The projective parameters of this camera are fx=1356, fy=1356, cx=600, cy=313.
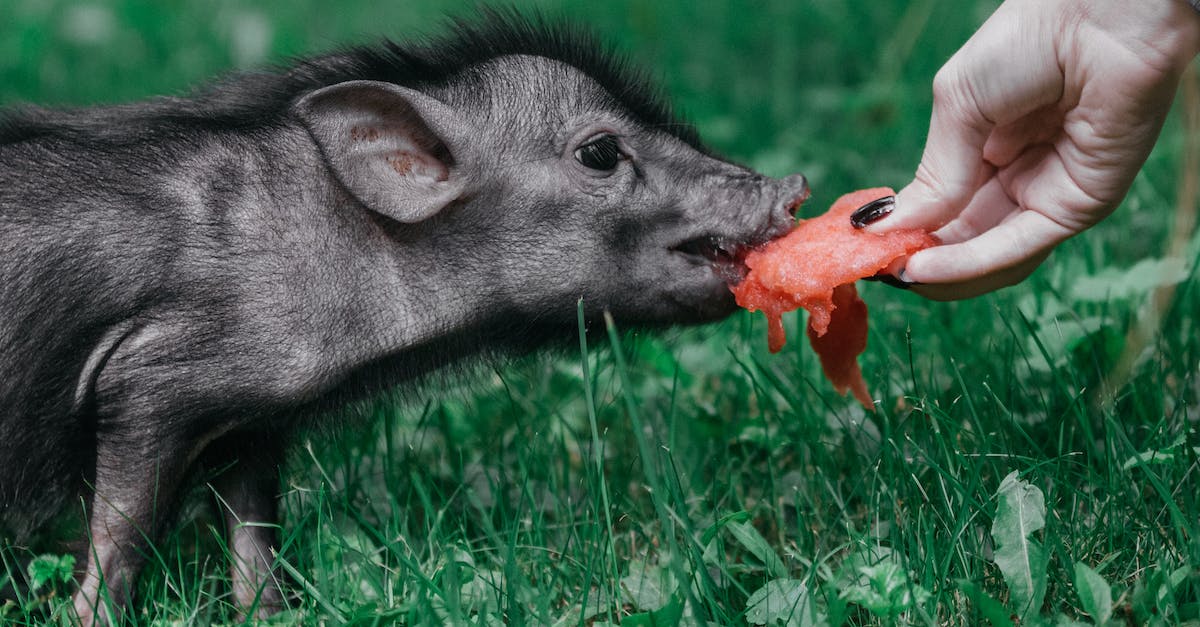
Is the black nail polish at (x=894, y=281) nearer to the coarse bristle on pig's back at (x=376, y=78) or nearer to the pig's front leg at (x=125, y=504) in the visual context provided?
the coarse bristle on pig's back at (x=376, y=78)

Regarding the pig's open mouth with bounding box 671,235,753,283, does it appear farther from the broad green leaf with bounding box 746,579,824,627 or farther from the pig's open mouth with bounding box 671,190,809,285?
the broad green leaf with bounding box 746,579,824,627

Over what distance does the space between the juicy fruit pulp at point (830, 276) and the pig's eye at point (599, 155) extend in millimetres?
412

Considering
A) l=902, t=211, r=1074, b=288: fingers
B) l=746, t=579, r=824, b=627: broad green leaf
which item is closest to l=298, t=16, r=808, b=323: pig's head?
l=902, t=211, r=1074, b=288: fingers

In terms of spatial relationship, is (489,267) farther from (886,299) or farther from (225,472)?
(886,299)

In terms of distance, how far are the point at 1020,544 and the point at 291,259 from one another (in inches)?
66.9

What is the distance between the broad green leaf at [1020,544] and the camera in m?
2.61

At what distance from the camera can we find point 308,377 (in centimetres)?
309

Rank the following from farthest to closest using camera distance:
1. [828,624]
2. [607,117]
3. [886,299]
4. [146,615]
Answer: [886,299], [607,117], [146,615], [828,624]

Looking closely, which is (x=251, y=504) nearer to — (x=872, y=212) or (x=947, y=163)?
(x=872, y=212)

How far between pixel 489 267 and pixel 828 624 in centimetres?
122

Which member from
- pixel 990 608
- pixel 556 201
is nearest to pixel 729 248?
pixel 556 201

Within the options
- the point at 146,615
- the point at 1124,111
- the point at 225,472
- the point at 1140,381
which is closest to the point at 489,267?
the point at 225,472

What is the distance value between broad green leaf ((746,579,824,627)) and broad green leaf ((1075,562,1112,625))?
18.9 inches

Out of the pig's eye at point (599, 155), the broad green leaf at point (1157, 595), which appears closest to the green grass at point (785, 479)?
→ the broad green leaf at point (1157, 595)
